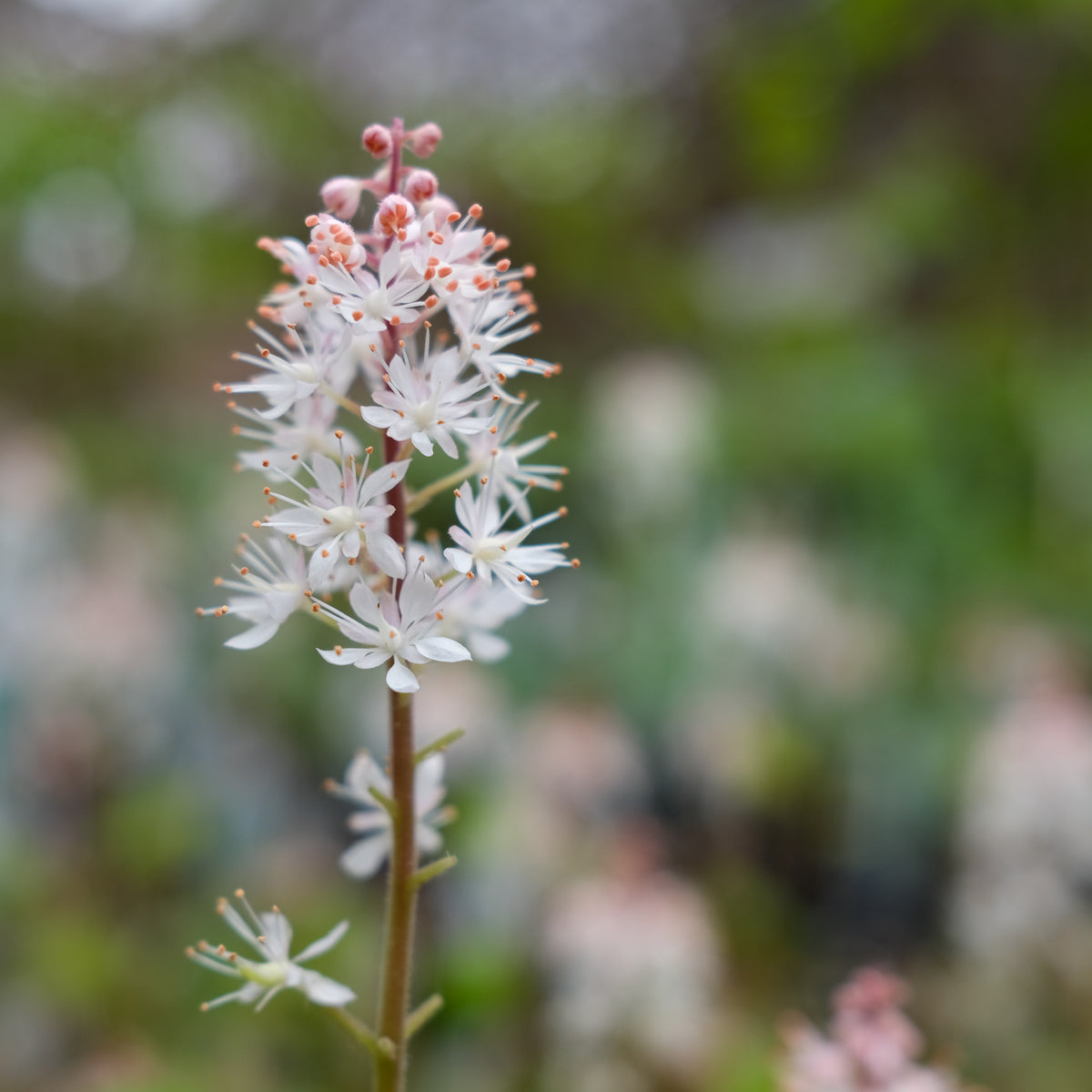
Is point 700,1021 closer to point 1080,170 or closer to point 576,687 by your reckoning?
point 576,687

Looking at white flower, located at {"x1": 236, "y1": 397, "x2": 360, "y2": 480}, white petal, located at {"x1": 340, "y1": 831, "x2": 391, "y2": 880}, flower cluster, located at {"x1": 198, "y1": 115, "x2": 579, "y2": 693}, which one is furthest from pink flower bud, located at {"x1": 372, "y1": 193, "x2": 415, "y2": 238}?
white petal, located at {"x1": 340, "y1": 831, "x2": 391, "y2": 880}

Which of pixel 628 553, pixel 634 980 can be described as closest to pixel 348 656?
pixel 634 980

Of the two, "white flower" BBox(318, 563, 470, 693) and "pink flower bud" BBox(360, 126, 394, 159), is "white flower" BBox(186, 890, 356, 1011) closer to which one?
"white flower" BBox(318, 563, 470, 693)

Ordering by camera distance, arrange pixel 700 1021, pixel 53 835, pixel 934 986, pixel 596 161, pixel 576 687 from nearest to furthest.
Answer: pixel 700 1021, pixel 934 986, pixel 53 835, pixel 576 687, pixel 596 161

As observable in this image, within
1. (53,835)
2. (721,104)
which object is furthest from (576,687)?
(721,104)

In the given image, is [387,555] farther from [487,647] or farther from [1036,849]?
[1036,849]

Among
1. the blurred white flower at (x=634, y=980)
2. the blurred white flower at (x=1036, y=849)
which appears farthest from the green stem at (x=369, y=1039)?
the blurred white flower at (x=1036, y=849)

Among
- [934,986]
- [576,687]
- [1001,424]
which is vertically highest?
[1001,424]

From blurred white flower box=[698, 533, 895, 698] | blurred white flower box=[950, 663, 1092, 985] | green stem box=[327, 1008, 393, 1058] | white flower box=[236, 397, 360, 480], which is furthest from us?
blurred white flower box=[698, 533, 895, 698]
